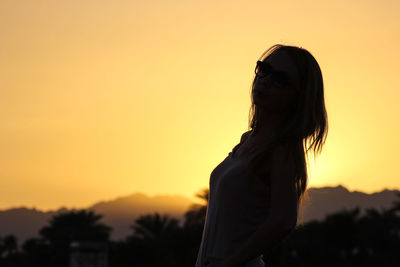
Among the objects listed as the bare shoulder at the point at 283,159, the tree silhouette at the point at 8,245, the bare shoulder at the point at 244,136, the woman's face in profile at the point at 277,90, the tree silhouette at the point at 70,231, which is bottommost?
the bare shoulder at the point at 283,159

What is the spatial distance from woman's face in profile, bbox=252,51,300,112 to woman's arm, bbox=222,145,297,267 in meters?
0.21

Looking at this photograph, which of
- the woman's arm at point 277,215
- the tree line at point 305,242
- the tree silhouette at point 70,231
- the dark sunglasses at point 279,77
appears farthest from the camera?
the tree silhouette at point 70,231

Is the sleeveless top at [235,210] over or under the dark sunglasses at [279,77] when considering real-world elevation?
under

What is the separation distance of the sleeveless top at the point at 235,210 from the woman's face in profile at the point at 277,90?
243 millimetres

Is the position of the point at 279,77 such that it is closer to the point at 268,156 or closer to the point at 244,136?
the point at 268,156

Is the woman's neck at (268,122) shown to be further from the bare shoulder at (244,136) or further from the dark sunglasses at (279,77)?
the bare shoulder at (244,136)

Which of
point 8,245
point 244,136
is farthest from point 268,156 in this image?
point 8,245

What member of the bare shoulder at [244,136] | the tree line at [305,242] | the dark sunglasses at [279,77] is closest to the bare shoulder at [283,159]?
the dark sunglasses at [279,77]

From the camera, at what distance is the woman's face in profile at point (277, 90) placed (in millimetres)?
3105

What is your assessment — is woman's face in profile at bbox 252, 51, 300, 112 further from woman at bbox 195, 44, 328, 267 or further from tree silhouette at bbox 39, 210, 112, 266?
tree silhouette at bbox 39, 210, 112, 266

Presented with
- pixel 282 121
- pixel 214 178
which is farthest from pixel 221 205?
pixel 282 121

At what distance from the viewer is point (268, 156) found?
3.02 m

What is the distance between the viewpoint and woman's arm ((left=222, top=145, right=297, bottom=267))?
9.47 ft

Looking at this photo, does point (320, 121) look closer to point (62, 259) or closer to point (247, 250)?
point (247, 250)
